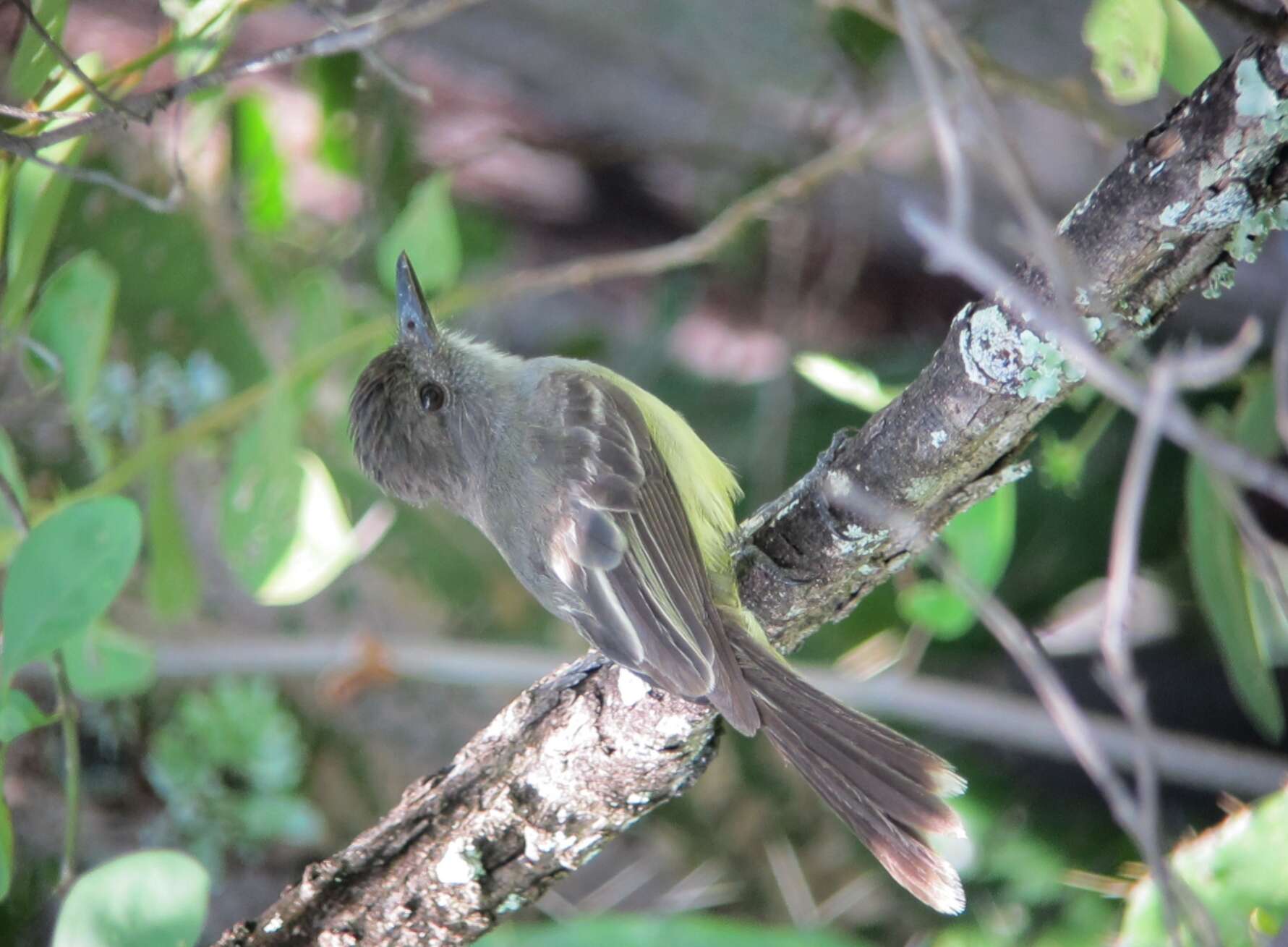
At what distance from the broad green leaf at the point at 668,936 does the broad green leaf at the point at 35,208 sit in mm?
1764

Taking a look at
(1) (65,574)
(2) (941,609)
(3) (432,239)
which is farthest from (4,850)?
(2) (941,609)

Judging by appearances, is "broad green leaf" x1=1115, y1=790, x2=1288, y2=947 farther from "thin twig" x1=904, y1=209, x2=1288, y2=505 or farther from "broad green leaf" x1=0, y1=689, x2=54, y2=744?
"broad green leaf" x1=0, y1=689, x2=54, y2=744

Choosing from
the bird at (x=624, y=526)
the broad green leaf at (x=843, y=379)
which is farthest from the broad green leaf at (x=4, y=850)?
the broad green leaf at (x=843, y=379)

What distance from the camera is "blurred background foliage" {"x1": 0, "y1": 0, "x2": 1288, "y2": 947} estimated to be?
2.47m

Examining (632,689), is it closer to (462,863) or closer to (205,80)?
(462,863)

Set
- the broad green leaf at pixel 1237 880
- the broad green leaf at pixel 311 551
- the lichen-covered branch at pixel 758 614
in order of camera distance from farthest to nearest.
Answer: the broad green leaf at pixel 311 551, the broad green leaf at pixel 1237 880, the lichen-covered branch at pixel 758 614

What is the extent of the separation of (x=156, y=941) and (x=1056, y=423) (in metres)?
2.82

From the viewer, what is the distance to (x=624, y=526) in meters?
2.60

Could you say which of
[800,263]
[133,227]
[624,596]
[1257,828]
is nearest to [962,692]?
[1257,828]

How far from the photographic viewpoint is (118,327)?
12.6 ft

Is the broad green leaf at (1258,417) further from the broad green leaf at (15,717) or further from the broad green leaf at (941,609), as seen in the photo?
the broad green leaf at (15,717)

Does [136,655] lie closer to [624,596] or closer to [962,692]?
[624,596]

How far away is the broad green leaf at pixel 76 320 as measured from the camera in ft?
8.02

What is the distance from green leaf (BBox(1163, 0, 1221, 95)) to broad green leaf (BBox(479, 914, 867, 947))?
77.8 inches
